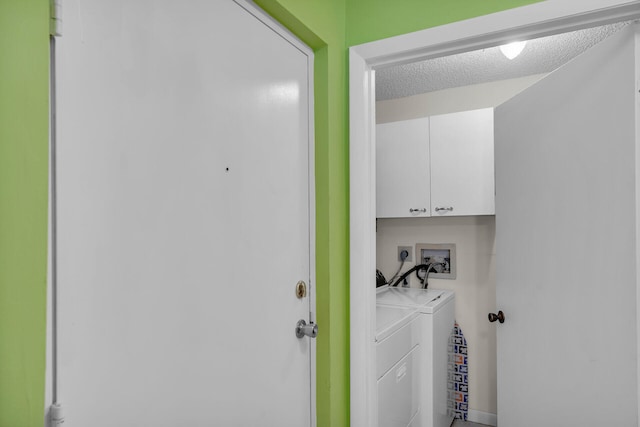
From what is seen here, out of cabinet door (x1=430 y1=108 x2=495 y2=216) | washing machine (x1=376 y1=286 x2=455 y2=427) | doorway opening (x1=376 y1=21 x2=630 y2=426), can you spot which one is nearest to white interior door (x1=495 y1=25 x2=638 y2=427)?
washing machine (x1=376 y1=286 x2=455 y2=427)

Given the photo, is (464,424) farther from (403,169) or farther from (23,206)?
(23,206)

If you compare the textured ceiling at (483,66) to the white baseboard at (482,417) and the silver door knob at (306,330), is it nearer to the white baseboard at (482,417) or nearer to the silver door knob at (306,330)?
the silver door knob at (306,330)

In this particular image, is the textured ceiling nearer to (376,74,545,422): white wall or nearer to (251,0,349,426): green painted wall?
(376,74,545,422): white wall

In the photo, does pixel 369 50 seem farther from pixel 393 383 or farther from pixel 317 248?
pixel 393 383

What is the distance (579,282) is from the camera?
4.18 feet

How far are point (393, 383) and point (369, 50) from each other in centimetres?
138

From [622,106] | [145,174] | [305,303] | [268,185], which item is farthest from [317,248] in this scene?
[622,106]

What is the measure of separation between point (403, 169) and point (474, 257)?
31.3 inches

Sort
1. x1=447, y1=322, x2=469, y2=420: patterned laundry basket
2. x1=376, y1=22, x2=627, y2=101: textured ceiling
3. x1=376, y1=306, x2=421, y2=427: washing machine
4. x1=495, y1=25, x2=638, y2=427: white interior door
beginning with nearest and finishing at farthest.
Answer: x1=495, y1=25, x2=638, y2=427: white interior door → x1=376, y1=306, x2=421, y2=427: washing machine → x1=376, y1=22, x2=627, y2=101: textured ceiling → x1=447, y1=322, x2=469, y2=420: patterned laundry basket

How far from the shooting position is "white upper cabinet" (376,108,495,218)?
90.5 inches

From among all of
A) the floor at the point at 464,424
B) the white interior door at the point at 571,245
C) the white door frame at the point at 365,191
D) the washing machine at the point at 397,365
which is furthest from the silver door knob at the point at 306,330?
the floor at the point at 464,424

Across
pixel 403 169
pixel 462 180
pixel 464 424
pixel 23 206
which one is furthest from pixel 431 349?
pixel 23 206

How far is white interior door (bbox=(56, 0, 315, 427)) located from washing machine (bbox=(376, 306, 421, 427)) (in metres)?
0.44

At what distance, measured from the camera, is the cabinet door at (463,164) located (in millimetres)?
2291
